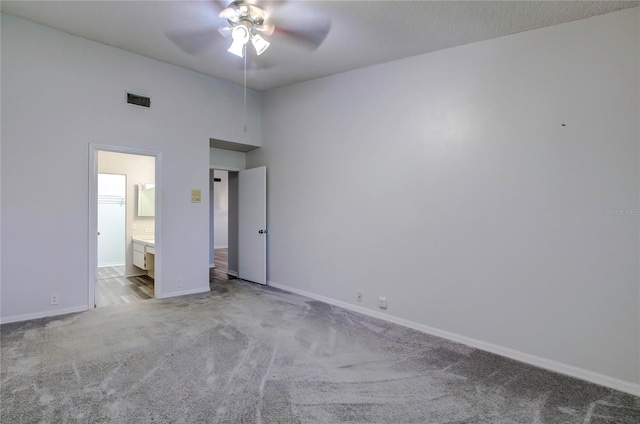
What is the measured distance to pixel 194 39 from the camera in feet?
11.3

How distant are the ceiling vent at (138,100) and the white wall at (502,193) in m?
2.32

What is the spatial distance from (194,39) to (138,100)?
4.14ft

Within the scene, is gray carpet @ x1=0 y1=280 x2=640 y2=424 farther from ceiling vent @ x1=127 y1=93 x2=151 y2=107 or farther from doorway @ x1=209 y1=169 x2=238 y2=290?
ceiling vent @ x1=127 y1=93 x2=151 y2=107

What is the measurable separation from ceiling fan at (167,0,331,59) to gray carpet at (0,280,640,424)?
2743mm

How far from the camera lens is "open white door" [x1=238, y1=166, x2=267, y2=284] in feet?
17.0

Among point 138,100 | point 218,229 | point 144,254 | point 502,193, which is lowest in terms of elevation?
point 144,254

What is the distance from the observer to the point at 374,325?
3512mm

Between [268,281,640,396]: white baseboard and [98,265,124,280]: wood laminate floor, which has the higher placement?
[98,265,124,280]: wood laminate floor

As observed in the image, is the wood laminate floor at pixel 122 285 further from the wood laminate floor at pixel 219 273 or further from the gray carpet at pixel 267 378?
the gray carpet at pixel 267 378

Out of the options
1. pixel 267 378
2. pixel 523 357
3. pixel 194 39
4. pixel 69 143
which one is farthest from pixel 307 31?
pixel 523 357

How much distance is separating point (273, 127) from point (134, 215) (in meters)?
3.20

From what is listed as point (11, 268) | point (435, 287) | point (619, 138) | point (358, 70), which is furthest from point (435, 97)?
point (11, 268)

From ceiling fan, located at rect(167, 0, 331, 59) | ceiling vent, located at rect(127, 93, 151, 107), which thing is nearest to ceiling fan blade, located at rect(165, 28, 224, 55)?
ceiling fan, located at rect(167, 0, 331, 59)

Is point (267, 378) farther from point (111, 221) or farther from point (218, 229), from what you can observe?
point (218, 229)
